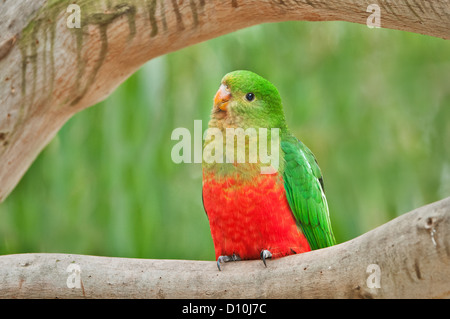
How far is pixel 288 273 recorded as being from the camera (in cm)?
147

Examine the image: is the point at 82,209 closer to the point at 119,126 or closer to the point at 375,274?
the point at 119,126

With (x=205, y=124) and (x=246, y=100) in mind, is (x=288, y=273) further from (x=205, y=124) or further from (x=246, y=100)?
(x=205, y=124)

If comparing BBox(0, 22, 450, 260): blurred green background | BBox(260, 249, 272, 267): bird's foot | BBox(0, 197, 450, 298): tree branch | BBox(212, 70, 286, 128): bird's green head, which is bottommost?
BBox(0, 197, 450, 298): tree branch

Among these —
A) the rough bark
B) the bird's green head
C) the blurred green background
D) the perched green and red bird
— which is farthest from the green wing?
the blurred green background

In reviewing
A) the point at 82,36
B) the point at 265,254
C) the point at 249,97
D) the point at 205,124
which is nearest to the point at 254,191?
the point at 265,254

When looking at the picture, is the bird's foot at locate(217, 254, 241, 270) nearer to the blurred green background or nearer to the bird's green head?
the bird's green head

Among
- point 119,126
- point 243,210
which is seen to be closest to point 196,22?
point 243,210

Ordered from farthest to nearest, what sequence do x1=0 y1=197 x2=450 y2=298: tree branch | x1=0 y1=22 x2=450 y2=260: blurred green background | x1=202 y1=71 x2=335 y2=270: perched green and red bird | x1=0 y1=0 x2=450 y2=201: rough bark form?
x1=0 y1=22 x2=450 y2=260: blurred green background → x1=202 y1=71 x2=335 y2=270: perched green and red bird → x1=0 y1=0 x2=450 y2=201: rough bark → x1=0 y1=197 x2=450 y2=298: tree branch

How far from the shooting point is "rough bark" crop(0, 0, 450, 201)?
156cm

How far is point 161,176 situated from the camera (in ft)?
10.5

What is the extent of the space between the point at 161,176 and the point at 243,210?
1537mm

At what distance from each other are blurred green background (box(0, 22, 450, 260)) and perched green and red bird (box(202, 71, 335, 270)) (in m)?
1.33

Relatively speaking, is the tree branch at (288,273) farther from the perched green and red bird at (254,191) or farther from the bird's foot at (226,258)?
the perched green and red bird at (254,191)

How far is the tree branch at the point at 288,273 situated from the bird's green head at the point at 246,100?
0.47m
